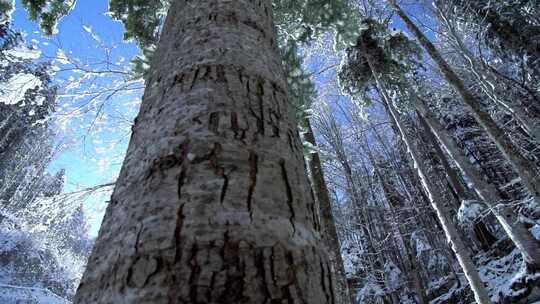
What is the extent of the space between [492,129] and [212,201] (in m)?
7.74

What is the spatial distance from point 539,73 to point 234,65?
11.3 metres

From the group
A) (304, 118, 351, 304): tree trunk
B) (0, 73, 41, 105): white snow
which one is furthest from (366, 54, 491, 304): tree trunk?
(0, 73, 41, 105): white snow

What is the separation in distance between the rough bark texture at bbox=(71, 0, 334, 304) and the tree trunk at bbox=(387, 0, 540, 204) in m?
6.74

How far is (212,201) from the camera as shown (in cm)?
71

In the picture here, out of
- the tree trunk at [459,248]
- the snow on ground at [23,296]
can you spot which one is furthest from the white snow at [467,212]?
the snow on ground at [23,296]

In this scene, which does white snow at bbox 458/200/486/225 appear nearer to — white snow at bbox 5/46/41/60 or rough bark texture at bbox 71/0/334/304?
rough bark texture at bbox 71/0/334/304

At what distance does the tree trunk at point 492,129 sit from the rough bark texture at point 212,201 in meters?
6.74

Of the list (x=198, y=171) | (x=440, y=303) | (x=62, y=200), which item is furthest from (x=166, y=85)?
(x=440, y=303)

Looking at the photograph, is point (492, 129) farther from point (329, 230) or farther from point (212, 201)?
point (212, 201)

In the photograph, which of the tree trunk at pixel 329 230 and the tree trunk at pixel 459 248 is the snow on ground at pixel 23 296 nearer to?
the tree trunk at pixel 329 230

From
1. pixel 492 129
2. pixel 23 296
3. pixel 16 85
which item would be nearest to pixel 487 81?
pixel 492 129

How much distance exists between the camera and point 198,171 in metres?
0.77

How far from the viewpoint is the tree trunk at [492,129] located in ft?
19.7

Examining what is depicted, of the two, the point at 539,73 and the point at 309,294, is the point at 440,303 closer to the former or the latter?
the point at 539,73
